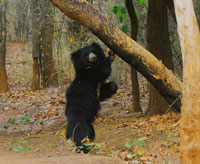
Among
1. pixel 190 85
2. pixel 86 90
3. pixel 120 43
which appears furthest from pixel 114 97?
pixel 190 85

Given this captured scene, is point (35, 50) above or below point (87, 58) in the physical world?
above

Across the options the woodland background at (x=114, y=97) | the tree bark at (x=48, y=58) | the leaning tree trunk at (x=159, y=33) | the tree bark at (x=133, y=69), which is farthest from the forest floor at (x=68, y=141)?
the leaning tree trunk at (x=159, y=33)

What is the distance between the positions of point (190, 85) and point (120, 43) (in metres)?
1.29

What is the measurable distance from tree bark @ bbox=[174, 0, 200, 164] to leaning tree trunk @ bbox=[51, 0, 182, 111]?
730 millimetres

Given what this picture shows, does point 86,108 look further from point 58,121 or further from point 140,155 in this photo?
point 58,121

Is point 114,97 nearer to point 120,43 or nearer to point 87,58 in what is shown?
point 87,58

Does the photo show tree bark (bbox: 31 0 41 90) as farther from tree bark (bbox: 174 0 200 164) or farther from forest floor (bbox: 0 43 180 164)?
tree bark (bbox: 174 0 200 164)

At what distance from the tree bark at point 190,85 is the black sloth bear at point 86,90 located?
91.0 inches

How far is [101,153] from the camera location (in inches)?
171

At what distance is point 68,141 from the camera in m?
4.94

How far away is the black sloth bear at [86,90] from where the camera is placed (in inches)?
185

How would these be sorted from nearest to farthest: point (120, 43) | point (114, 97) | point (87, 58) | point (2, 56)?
point (120, 43), point (87, 58), point (114, 97), point (2, 56)

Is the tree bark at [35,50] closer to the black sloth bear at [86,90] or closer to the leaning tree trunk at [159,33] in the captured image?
the black sloth bear at [86,90]

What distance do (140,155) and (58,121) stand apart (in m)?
3.69
